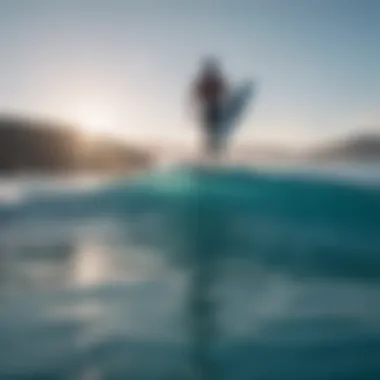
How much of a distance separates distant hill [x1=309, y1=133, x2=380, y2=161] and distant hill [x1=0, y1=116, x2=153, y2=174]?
0.39 metres

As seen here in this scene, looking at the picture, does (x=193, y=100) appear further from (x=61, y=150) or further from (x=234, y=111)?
(x=61, y=150)

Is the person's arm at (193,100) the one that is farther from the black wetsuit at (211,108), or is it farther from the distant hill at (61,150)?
the distant hill at (61,150)

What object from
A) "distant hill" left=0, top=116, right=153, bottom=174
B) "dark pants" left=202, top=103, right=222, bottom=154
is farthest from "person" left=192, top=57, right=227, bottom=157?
"distant hill" left=0, top=116, right=153, bottom=174

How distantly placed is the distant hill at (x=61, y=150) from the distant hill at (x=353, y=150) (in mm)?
395

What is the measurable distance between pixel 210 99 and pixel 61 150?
0.35 meters

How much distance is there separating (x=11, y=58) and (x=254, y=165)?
60cm

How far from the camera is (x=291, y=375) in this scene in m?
1.35

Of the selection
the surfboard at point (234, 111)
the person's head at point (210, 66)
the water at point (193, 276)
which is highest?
the person's head at point (210, 66)

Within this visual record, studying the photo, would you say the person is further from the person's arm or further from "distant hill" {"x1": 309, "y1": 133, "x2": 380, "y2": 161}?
"distant hill" {"x1": 309, "y1": 133, "x2": 380, "y2": 161}

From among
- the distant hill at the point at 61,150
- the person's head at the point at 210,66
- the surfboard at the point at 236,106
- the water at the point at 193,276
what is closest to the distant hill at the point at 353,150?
the water at the point at 193,276

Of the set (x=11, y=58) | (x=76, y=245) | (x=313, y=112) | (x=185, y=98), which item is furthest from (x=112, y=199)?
(x=313, y=112)

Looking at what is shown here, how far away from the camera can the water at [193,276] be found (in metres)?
1.35

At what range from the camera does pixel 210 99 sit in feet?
4.63

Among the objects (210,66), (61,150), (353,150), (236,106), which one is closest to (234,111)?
(236,106)
